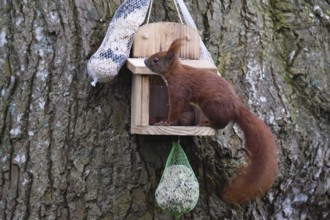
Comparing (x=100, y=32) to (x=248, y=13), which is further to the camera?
(x=248, y=13)

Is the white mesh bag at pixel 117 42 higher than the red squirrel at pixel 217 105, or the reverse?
the white mesh bag at pixel 117 42

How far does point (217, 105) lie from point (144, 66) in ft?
0.89

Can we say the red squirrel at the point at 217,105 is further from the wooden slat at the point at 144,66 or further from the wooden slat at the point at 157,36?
the wooden slat at the point at 157,36

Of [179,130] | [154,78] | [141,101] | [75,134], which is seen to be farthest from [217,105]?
[75,134]

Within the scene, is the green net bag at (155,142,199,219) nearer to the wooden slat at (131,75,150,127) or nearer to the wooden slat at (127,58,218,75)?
the wooden slat at (131,75,150,127)

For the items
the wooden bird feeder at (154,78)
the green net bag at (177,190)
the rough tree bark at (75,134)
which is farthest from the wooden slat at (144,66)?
the green net bag at (177,190)

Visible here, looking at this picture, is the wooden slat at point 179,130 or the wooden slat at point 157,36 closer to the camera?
the wooden slat at point 179,130

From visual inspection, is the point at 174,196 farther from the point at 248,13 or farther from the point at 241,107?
the point at 248,13

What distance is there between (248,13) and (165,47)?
0.46 meters

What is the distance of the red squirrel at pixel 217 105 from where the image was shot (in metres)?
2.19

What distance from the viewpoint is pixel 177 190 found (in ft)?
7.41

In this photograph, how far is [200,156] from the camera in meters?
2.51

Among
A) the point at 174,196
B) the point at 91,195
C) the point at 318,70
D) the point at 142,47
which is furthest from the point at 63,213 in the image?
the point at 318,70

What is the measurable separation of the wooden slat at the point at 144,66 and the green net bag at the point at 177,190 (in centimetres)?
33
